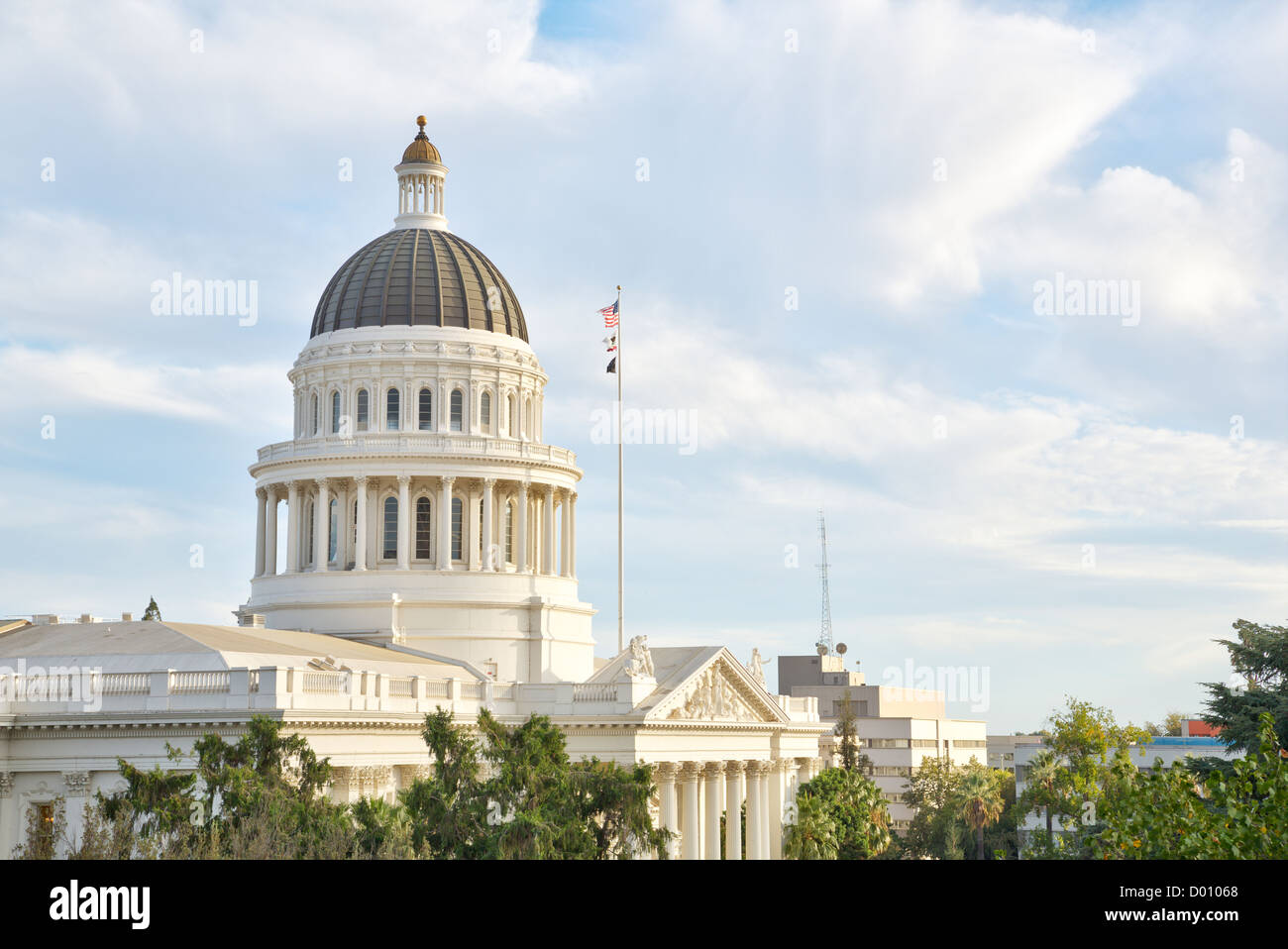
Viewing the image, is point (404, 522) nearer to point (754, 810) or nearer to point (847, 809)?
point (754, 810)

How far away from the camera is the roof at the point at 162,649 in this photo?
5450 cm

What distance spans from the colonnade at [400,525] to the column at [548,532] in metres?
0.47

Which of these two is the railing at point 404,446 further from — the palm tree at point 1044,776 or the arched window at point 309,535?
the palm tree at point 1044,776

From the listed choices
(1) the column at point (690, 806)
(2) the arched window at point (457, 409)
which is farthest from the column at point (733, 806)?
(2) the arched window at point (457, 409)

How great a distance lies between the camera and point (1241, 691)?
45562 mm

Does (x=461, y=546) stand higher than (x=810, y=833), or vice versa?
(x=461, y=546)

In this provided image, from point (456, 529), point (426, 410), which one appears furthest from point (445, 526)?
point (426, 410)

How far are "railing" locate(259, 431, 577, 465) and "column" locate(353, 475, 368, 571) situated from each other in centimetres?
163

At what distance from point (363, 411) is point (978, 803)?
177ft

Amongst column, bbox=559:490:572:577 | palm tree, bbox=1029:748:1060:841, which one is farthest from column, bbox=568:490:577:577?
palm tree, bbox=1029:748:1060:841

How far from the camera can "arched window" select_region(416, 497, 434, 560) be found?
8250cm

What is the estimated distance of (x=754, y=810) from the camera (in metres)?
85.5
